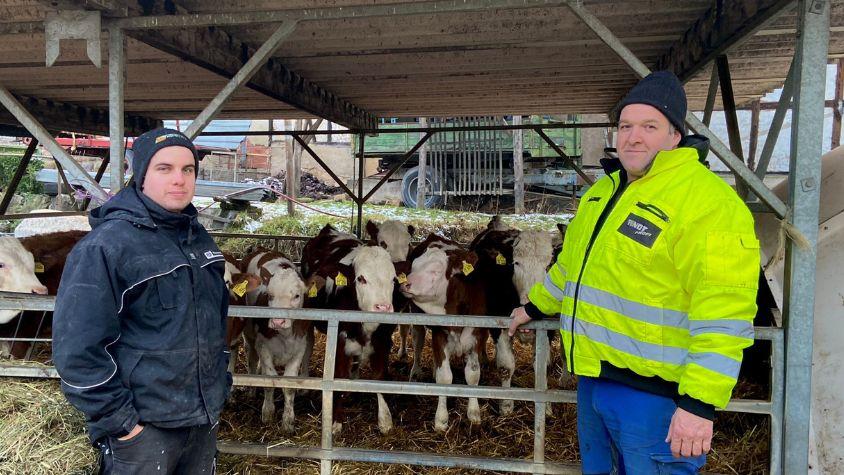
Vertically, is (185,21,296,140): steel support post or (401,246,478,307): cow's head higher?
(185,21,296,140): steel support post

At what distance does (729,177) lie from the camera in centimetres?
1008

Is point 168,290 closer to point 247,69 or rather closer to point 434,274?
point 247,69

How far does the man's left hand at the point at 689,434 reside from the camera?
205 cm

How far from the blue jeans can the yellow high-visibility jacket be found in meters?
0.08

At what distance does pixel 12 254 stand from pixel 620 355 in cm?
510

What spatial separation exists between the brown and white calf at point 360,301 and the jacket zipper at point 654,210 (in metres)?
2.65

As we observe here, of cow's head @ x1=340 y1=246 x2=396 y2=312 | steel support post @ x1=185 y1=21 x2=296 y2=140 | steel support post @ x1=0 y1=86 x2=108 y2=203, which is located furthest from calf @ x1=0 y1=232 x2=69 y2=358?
cow's head @ x1=340 y1=246 x2=396 y2=312

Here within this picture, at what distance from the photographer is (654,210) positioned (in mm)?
2248

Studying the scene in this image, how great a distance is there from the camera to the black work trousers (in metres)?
2.18

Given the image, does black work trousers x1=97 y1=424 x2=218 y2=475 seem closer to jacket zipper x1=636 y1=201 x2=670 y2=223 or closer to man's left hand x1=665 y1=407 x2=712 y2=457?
man's left hand x1=665 y1=407 x2=712 y2=457

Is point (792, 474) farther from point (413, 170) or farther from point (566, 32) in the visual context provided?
point (413, 170)

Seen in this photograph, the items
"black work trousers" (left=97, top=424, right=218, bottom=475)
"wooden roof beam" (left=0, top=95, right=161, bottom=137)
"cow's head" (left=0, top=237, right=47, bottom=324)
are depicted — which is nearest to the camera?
"black work trousers" (left=97, top=424, right=218, bottom=475)

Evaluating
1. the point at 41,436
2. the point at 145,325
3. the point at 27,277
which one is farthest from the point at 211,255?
the point at 27,277

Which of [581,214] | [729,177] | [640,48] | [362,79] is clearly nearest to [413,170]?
[729,177]
